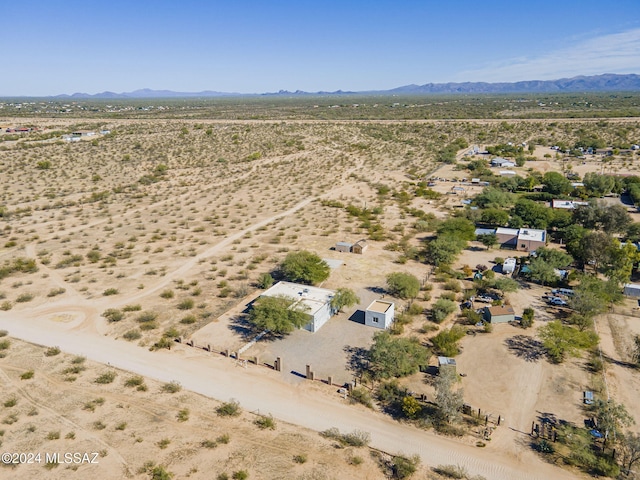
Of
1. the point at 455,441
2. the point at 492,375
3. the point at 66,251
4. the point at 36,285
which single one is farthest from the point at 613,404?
the point at 66,251

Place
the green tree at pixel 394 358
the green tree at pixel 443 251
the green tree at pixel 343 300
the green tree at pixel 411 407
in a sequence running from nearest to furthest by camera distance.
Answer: the green tree at pixel 411 407
the green tree at pixel 394 358
the green tree at pixel 343 300
the green tree at pixel 443 251

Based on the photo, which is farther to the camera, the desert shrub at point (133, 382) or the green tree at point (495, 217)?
the green tree at point (495, 217)

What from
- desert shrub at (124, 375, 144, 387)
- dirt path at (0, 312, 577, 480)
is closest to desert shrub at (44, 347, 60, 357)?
dirt path at (0, 312, 577, 480)

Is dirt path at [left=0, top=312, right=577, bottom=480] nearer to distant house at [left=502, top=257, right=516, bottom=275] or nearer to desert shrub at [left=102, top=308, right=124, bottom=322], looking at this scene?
desert shrub at [left=102, top=308, right=124, bottom=322]

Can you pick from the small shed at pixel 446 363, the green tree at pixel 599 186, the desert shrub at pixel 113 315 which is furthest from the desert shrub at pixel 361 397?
the green tree at pixel 599 186

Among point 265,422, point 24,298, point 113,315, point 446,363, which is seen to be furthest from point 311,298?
point 24,298

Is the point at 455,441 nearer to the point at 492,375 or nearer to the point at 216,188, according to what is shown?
the point at 492,375

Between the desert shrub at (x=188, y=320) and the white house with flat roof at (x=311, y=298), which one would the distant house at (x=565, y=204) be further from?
the desert shrub at (x=188, y=320)
